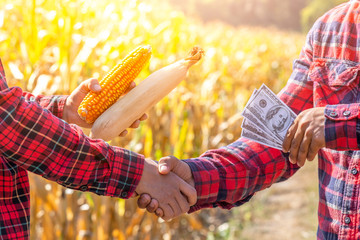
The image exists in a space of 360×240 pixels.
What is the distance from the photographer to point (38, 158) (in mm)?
1735

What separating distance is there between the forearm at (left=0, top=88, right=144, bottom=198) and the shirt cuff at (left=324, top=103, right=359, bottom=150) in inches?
29.4

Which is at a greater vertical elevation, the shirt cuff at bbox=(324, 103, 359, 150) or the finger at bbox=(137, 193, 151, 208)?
the shirt cuff at bbox=(324, 103, 359, 150)

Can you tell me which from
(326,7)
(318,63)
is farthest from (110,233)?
(326,7)

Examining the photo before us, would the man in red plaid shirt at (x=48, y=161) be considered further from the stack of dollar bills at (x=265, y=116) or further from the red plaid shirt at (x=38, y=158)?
the stack of dollar bills at (x=265, y=116)

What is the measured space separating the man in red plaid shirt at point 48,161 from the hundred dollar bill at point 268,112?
468 millimetres

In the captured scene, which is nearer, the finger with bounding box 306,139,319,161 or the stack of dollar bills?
the finger with bounding box 306,139,319,161

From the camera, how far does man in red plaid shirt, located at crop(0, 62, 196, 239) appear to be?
5.49 ft

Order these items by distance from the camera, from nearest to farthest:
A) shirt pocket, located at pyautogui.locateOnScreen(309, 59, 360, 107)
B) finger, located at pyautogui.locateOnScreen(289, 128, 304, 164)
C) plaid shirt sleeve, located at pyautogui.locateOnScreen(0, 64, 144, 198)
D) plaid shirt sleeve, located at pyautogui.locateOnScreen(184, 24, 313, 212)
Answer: plaid shirt sleeve, located at pyautogui.locateOnScreen(0, 64, 144, 198) < finger, located at pyautogui.locateOnScreen(289, 128, 304, 164) < shirt pocket, located at pyautogui.locateOnScreen(309, 59, 360, 107) < plaid shirt sleeve, located at pyautogui.locateOnScreen(184, 24, 313, 212)

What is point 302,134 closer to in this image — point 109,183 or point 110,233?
point 109,183

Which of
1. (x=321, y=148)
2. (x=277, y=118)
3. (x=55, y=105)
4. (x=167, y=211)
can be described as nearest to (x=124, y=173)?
(x=167, y=211)

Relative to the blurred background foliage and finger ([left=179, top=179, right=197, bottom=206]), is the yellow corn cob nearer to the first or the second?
finger ([left=179, top=179, right=197, bottom=206])

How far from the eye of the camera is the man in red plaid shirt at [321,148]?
68.8 inches

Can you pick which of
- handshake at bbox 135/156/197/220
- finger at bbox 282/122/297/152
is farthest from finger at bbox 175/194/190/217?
finger at bbox 282/122/297/152

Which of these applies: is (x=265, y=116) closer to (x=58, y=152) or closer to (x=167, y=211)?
(x=167, y=211)
